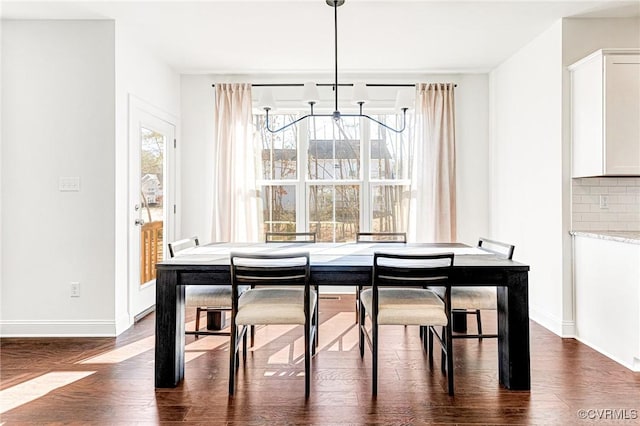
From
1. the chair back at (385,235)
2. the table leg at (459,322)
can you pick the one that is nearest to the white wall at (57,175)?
the chair back at (385,235)

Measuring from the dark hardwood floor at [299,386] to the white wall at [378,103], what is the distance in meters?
1.80

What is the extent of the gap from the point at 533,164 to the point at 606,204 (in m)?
0.73

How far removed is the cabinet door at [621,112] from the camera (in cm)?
304

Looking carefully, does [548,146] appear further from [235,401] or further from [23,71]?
[23,71]

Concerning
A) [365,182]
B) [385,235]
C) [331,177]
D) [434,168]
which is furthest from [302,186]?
[434,168]

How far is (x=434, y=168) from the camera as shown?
4719 millimetres

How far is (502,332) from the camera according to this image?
2.50 metres

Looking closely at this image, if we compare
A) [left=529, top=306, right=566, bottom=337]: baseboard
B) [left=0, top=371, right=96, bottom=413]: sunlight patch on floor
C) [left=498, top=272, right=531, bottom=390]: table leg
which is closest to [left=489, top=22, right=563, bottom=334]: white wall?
[left=529, top=306, right=566, bottom=337]: baseboard

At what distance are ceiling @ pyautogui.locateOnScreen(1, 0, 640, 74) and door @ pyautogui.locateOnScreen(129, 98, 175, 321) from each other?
73 centimetres

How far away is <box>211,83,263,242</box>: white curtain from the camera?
4719 mm

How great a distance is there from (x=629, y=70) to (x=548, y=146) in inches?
31.2

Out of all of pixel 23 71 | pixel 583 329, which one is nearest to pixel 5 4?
pixel 23 71

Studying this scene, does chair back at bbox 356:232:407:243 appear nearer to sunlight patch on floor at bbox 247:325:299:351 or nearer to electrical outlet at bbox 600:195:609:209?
sunlight patch on floor at bbox 247:325:299:351

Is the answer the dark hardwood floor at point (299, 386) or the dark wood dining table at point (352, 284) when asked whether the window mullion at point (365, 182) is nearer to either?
the dark hardwood floor at point (299, 386)
